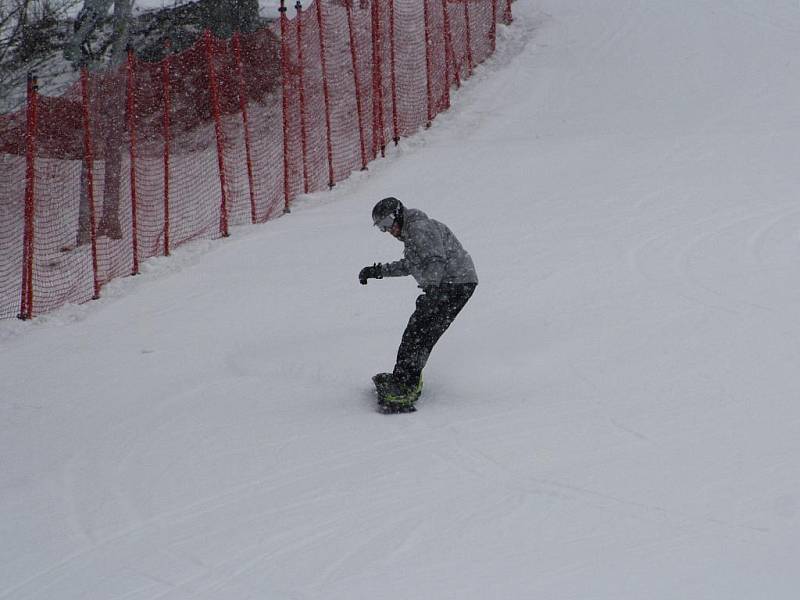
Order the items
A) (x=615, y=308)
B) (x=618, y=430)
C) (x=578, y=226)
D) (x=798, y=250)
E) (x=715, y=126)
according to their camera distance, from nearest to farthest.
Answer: (x=618, y=430) → (x=615, y=308) → (x=798, y=250) → (x=578, y=226) → (x=715, y=126)

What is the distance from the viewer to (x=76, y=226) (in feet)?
48.4

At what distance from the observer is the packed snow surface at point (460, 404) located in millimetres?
5559

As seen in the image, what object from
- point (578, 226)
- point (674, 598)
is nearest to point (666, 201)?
point (578, 226)

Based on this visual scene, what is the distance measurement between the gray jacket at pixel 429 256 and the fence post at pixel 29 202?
5298 millimetres

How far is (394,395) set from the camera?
7.77 metres

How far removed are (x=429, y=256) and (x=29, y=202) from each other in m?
5.68

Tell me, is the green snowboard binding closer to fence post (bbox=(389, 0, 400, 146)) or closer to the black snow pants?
the black snow pants

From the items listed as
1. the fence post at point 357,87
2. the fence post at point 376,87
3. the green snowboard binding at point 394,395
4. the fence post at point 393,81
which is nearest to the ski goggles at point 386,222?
the green snowboard binding at point 394,395

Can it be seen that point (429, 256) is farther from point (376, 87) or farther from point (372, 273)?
point (376, 87)

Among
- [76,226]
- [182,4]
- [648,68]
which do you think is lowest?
[76,226]

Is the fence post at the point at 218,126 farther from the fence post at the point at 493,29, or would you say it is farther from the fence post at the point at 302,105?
the fence post at the point at 493,29

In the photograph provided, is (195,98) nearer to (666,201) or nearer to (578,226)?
(578,226)

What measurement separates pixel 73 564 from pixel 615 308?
220 inches

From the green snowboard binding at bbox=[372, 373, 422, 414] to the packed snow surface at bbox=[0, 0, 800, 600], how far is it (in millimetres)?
115
